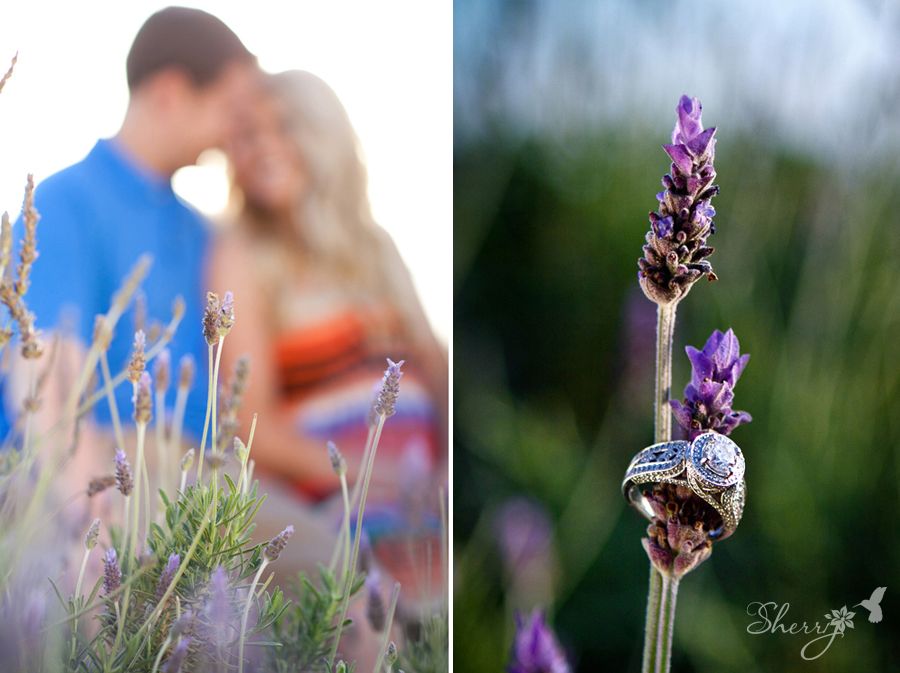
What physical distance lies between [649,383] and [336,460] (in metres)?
0.48

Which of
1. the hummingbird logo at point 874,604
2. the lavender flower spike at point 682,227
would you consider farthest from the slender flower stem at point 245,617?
the hummingbird logo at point 874,604

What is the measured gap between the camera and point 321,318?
1266 mm

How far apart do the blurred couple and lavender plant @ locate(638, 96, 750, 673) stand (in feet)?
1.31

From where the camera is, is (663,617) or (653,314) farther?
(653,314)

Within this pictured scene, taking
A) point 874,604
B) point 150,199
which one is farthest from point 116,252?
point 874,604

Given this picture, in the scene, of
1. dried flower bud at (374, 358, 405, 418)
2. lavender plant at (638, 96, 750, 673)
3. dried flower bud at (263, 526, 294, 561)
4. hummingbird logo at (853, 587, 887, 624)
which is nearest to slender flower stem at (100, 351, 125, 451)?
dried flower bud at (263, 526, 294, 561)

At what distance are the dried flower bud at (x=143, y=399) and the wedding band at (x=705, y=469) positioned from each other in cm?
63

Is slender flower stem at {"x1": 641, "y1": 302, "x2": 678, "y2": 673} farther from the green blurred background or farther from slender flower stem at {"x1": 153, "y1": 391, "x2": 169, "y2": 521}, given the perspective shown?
slender flower stem at {"x1": 153, "y1": 391, "x2": 169, "y2": 521}

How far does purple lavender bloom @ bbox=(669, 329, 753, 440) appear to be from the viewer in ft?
3.18

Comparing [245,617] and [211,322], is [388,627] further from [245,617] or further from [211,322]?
[211,322]

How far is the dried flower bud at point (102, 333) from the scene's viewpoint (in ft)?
3.97

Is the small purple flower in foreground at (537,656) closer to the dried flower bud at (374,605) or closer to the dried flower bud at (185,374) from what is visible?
the dried flower bud at (374,605)

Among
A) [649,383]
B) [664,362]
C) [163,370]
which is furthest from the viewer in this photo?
[649,383]

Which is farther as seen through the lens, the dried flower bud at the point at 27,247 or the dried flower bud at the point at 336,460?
the dried flower bud at the point at 336,460
